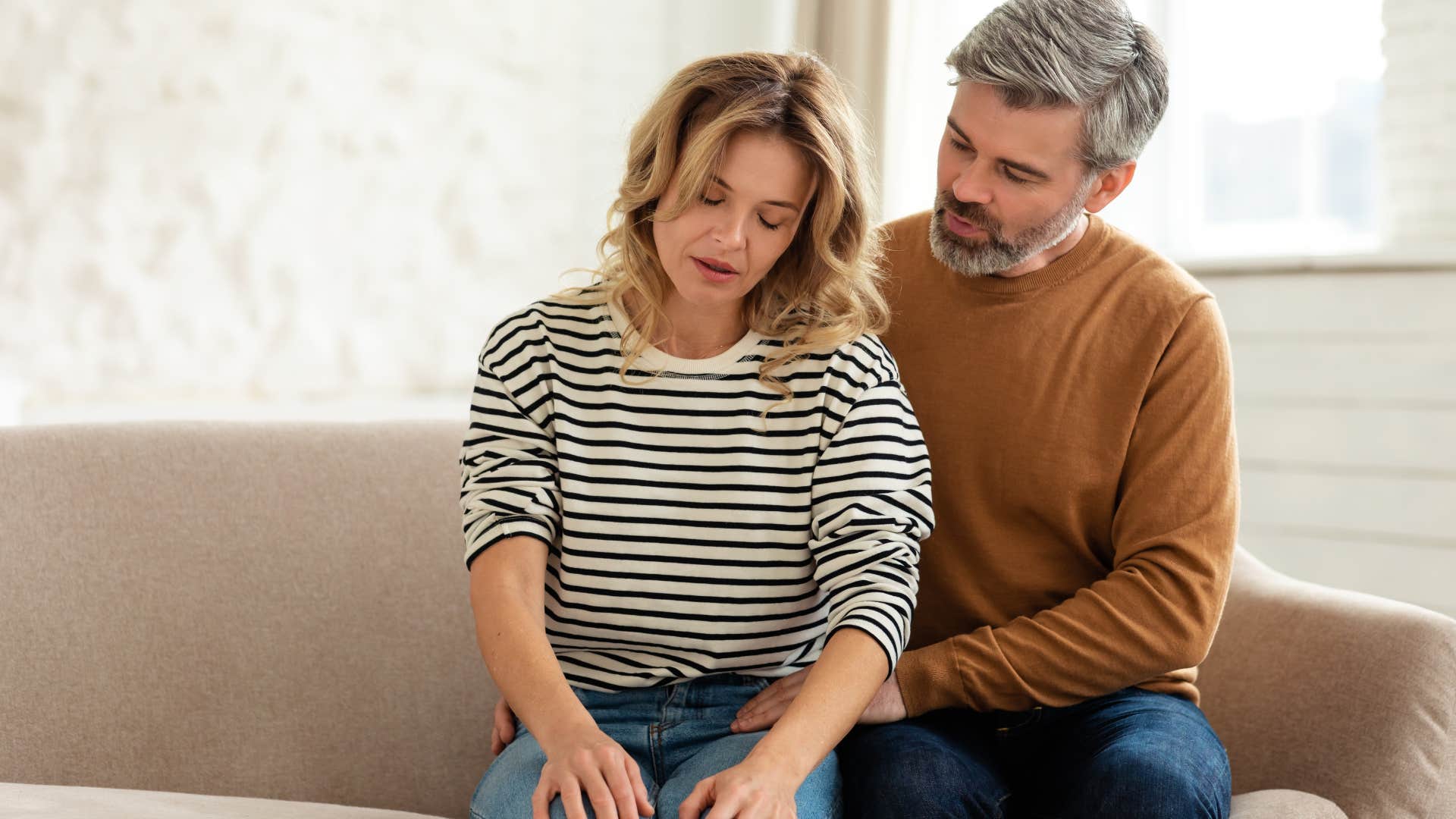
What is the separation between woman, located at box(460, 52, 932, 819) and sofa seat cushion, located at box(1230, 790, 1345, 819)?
394mm

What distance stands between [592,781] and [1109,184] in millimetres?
913

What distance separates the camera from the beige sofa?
4.70 feet

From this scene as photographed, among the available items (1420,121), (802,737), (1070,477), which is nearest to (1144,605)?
(1070,477)

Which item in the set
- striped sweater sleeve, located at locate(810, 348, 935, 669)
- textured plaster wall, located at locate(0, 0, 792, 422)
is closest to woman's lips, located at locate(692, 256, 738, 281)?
striped sweater sleeve, located at locate(810, 348, 935, 669)

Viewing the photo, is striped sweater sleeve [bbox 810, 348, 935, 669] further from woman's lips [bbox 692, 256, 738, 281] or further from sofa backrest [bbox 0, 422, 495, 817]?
sofa backrest [bbox 0, 422, 495, 817]

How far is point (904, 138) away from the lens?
304 centimetres

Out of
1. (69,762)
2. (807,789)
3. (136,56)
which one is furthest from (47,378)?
(807,789)

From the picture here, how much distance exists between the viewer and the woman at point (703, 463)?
49.6 inches

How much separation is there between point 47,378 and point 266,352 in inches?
16.7

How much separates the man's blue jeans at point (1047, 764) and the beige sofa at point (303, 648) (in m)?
0.16

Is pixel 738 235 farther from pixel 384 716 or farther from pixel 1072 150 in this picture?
pixel 384 716

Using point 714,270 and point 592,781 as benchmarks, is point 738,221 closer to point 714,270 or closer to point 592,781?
point 714,270

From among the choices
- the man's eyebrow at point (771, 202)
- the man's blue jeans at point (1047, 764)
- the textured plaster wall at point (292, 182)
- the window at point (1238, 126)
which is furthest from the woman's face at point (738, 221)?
the window at point (1238, 126)

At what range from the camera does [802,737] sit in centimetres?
114
